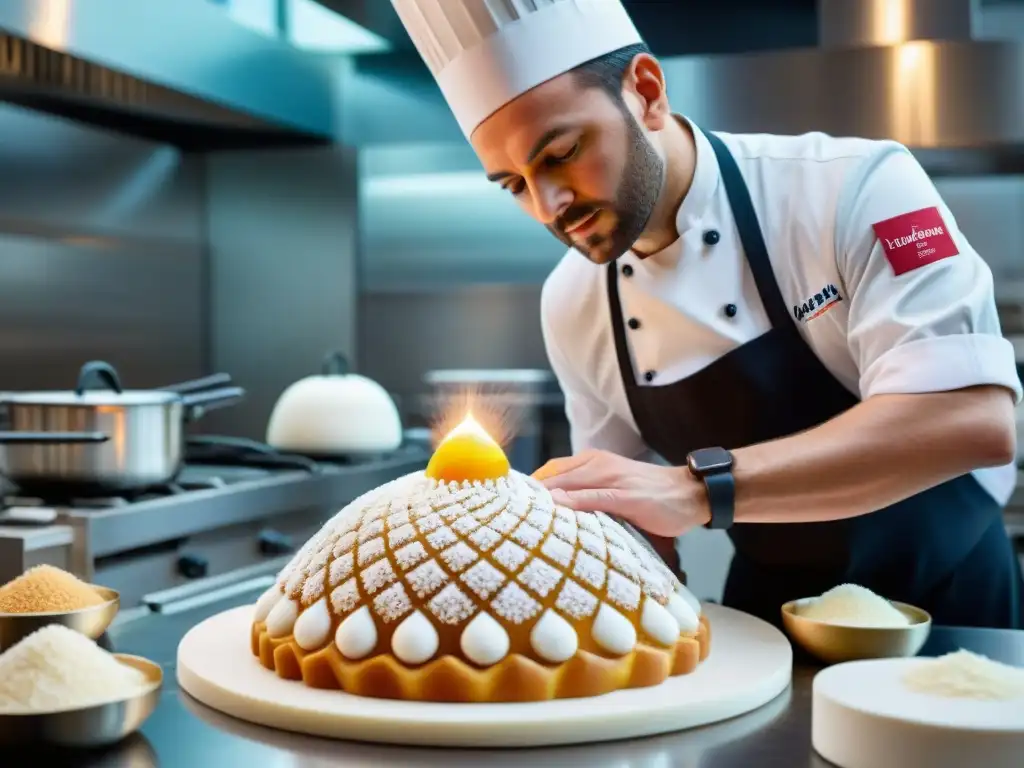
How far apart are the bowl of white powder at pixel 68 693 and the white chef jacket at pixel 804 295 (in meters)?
0.89

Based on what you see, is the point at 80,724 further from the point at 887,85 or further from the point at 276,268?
the point at 276,268

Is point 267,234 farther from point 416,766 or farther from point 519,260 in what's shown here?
point 416,766

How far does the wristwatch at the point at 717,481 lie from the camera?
1.36 meters

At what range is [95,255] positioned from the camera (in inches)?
133

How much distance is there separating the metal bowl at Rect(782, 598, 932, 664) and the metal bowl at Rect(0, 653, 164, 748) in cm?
64

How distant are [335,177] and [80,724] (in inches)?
126

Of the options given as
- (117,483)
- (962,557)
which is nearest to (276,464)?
(117,483)

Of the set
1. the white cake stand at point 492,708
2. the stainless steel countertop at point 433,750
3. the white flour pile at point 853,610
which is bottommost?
the stainless steel countertop at point 433,750

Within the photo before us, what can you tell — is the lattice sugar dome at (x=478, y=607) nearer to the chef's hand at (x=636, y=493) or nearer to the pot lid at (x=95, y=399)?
the chef's hand at (x=636, y=493)

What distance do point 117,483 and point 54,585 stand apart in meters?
1.08

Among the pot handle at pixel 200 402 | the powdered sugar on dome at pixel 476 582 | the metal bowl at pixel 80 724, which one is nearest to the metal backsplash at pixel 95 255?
the pot handle at pixel 200 402

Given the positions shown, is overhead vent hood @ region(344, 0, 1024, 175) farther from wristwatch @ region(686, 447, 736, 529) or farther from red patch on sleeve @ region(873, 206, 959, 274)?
wristwatch @ region(686, 447, 736, 529)

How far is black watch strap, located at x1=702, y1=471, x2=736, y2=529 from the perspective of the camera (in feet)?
4.46

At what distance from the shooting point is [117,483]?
2332mm
